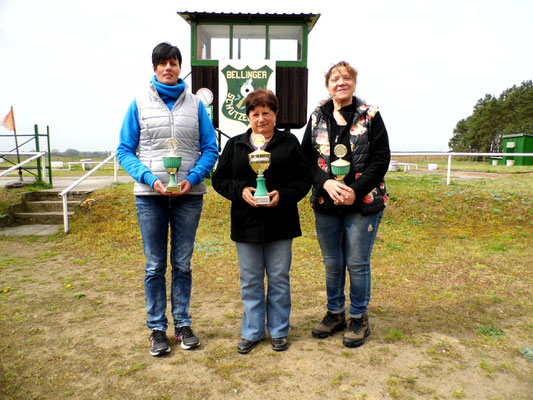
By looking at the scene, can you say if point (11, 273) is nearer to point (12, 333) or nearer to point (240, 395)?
point (12, 333)

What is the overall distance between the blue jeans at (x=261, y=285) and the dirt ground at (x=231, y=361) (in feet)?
0.52

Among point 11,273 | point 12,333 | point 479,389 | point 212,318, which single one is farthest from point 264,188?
point 11,273

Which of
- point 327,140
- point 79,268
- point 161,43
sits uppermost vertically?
point 161,43

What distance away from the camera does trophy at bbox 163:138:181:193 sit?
278cm

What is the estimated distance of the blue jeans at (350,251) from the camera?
117 inches

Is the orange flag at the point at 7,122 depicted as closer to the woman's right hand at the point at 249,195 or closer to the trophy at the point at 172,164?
the trophy at the point at 172,164

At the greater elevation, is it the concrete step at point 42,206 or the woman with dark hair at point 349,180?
the woman with dark hair at point 349,180

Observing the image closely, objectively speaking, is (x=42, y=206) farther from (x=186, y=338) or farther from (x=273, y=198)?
(x=273, y=198)

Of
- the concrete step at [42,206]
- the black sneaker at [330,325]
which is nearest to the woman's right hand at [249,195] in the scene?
the black sneaker at [330,325]

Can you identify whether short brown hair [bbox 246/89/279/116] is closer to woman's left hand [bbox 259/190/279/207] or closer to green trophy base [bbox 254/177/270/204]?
green trophy base [bbox 254/177/270/204]

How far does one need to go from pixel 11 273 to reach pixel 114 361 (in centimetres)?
320

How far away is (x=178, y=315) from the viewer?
3.12 meters

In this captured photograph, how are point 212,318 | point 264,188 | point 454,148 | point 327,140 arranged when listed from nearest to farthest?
point 264,188 < point 327,140 < point 212,318 < point 454,148

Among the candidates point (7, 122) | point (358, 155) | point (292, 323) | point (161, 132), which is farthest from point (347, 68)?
point (7, 122)
